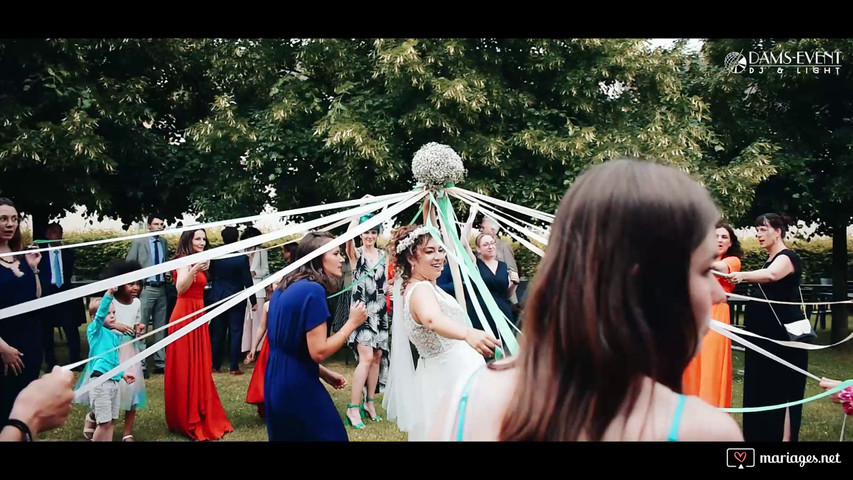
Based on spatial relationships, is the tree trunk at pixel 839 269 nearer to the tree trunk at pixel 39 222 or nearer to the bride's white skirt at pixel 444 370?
the bride's white skirt at pixel 444 370

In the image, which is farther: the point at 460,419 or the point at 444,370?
the point at 444,370

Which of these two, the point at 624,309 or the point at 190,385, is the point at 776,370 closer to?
the point at 190,385

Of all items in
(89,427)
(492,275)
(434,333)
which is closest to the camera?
(434,333)

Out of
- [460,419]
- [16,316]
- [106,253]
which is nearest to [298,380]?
[16,316]

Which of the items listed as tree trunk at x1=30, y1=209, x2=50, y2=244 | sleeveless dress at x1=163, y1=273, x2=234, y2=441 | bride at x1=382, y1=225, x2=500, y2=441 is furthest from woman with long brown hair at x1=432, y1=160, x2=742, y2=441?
tree trunk at x1=30, y1=209, x2=50, y2=244

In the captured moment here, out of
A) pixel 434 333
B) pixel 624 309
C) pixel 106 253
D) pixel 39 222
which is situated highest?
pixel 624 309

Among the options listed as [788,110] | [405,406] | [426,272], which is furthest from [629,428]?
[788,110]

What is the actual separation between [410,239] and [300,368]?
1359 mm

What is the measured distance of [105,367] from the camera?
5.18 m

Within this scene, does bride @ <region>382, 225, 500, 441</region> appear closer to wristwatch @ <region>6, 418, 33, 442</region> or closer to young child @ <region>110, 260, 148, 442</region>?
young child @ <region>110, 260, 148, 442</region>

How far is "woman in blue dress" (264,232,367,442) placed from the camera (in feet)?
11.6

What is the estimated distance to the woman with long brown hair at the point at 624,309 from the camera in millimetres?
1124

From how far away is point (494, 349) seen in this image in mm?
3863

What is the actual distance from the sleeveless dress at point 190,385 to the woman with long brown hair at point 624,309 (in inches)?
205
